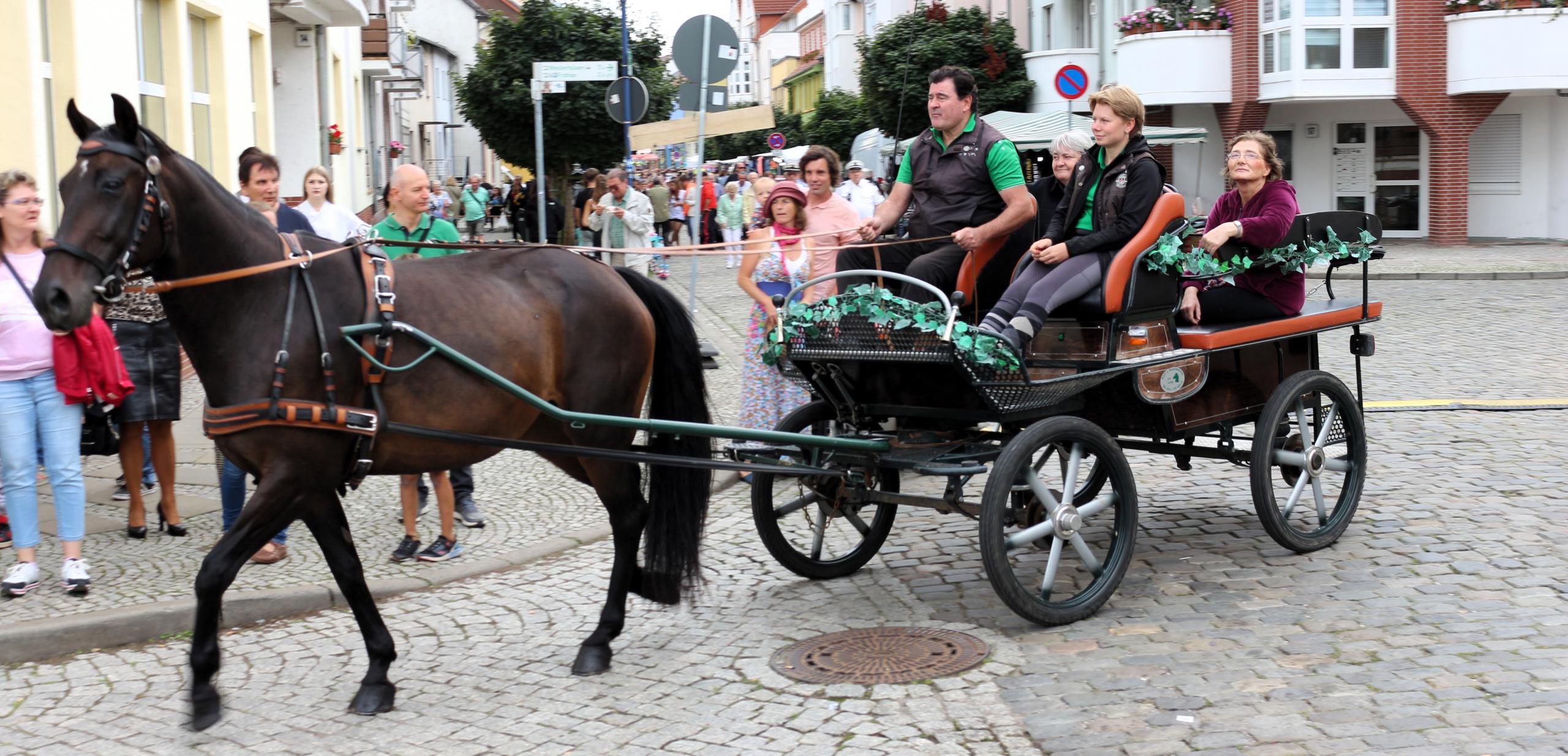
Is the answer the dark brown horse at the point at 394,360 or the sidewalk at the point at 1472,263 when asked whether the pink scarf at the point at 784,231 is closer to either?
the dark brown horse at the point at 394,360

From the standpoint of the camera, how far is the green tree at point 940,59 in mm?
35031

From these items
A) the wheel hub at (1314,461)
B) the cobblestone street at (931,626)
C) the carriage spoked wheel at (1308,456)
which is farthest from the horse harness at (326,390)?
the wheel hub at (1314,461)

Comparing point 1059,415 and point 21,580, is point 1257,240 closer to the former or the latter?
point 1059,415

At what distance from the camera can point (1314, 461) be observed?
6.40 meters

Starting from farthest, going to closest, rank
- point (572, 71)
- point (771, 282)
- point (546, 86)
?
point (546, 86) → point (572, 71) → point (771, 282)

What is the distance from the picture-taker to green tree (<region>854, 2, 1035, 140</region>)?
3503cm

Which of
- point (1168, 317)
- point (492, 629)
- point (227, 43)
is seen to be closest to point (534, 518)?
point (492, 629)

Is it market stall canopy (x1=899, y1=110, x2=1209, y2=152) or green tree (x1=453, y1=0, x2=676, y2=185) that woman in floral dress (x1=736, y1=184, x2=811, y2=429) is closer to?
market stall canopy (x1=899, y1=110, x2=1209, y2=152)

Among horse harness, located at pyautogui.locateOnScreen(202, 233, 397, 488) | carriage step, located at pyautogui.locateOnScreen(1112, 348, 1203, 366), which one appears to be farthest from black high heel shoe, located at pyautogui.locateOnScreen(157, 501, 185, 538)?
carriage step, located at pyautogui.locateOnScreen(1112, 348, 1203, 366)

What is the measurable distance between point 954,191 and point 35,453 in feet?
13.6

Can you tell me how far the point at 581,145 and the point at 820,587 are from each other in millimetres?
25623

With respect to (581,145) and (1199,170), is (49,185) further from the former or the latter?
(1199,170)

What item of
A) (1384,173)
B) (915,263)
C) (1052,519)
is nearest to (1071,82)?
(1384,173)

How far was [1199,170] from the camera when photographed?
29609mm
